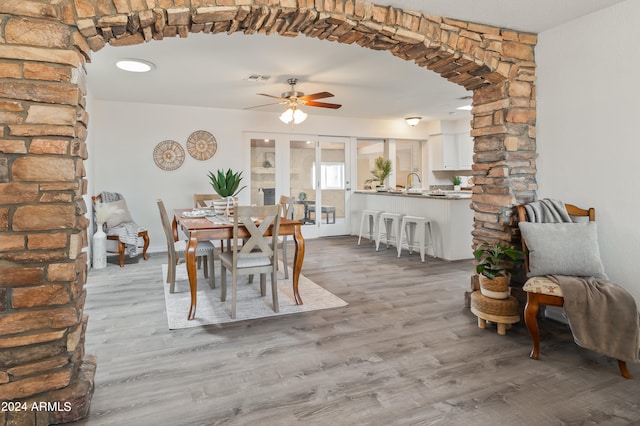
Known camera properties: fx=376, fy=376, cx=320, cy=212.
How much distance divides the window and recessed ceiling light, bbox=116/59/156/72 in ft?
12.5

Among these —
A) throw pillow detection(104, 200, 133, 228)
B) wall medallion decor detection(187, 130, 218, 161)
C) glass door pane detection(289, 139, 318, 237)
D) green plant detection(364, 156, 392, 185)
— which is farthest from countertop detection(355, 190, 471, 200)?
throw pillow detection(104, 200, 133, 228)

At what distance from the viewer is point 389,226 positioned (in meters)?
6.39

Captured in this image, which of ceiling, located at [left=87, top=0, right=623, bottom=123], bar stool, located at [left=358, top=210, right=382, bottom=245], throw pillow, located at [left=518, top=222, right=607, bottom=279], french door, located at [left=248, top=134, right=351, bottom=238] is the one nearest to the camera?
throw pillow, located at [left=518, top=222, right=607, bottom=279]

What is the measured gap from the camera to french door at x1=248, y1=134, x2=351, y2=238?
277 inches

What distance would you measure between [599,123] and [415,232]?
3.43 meters

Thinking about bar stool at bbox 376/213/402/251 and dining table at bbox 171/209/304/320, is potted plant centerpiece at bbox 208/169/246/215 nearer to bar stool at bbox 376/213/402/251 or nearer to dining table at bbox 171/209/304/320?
dining table at bbox 171/209/304/320

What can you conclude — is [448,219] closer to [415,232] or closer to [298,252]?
[415,232]

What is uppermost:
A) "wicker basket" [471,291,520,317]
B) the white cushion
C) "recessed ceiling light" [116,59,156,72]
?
"recessed ceiling light" [116,59,156,72]

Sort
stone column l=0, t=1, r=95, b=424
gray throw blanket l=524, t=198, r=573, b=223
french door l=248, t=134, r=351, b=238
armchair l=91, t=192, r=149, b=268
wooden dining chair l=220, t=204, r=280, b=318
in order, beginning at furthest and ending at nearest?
1. french door l=248, t=134, r=351, b=238
2. armchair l=91, t=192, r=149, b=268
3. wooden dining chair l=220, t=204, r=280, b=318
4. gray throw blanket l=524, t=198, r=573, b=223
5. stone column l=0, t=1, r=95, b=424

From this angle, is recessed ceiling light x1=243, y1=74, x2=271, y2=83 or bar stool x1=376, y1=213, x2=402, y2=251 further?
bar stool x1=376, y1=213, x2=402, y2=251

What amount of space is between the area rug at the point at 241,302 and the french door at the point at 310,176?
319cm

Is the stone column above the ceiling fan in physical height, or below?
below

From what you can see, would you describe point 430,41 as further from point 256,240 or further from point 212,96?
point 212,96

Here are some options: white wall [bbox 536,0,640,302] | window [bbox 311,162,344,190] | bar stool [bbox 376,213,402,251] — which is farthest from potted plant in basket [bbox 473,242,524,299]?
window [bbox 311,162,344,190]
